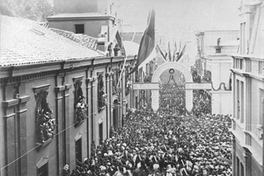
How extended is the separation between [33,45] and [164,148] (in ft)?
6.85

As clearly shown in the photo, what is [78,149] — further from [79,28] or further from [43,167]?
[79,28]

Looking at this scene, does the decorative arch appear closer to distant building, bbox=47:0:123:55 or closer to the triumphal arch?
the triumphal arch

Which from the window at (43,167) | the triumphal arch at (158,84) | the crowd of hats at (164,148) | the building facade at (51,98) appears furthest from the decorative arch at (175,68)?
the window at (43,167)

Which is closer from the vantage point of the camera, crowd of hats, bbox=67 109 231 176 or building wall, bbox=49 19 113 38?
crowd of hats, bbox=67 109 231 176

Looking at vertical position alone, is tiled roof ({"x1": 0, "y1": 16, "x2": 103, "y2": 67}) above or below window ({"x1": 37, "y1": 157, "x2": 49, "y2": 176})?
above

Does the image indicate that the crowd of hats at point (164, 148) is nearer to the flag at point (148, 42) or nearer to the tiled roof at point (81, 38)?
the flag at point (148, 42)

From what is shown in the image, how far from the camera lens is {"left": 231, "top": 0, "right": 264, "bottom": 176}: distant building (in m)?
4.15

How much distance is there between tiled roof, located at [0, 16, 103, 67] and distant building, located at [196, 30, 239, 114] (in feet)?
4.40

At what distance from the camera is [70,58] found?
4582mm

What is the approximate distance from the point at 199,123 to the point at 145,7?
1.65 m

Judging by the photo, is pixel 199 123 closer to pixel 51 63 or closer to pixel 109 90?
pixel 109 90

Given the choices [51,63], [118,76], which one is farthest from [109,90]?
[51,63]

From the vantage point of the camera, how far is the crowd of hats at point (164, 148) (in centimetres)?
475

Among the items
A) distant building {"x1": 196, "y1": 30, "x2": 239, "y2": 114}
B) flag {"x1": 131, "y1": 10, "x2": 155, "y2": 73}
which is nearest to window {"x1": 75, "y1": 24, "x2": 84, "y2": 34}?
flag {"x1": 131, "y1": 10, "x2": 155, "y2": 73}
